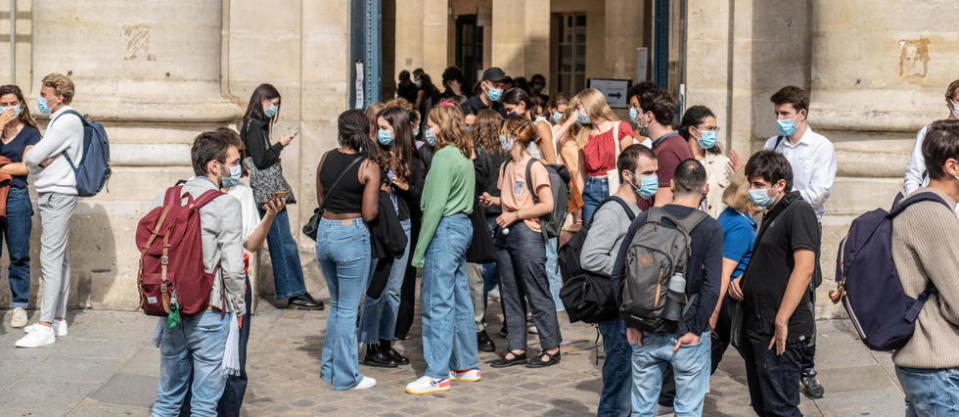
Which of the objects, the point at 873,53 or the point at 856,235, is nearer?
the point at 856,235

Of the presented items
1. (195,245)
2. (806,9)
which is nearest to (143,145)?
(195,245)

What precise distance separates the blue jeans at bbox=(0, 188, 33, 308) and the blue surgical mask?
2.64 m

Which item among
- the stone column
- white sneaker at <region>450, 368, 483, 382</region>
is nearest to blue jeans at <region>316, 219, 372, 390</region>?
white sneaker at <region>450, 368, 483, 382</region>

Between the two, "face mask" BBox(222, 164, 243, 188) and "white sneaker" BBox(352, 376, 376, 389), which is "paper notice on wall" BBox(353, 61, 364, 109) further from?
"face mask" BBox(222, 164, 243, 188)

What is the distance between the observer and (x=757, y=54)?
1163cm

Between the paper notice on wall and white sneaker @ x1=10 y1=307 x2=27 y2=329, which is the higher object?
the paper notice on wall

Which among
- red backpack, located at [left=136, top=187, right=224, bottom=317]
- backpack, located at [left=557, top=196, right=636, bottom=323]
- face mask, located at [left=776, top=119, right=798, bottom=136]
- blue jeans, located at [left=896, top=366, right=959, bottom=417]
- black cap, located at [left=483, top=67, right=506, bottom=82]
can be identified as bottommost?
blue jeans, located at [left=896, top=366, right=959, bottom=417]

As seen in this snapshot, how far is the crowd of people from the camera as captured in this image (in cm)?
600

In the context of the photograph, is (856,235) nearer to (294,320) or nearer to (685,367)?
(685,367)

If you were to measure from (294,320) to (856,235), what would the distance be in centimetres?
576

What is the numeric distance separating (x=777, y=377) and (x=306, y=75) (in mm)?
6243

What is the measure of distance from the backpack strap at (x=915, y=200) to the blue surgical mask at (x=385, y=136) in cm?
389

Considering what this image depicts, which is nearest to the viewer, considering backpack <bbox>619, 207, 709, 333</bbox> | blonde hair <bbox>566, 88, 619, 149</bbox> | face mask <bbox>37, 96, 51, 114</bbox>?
backpack <bbox>619, 207, 709, 333</bbox>

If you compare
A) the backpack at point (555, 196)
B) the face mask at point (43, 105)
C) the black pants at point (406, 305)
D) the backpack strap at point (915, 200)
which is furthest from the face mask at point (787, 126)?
the face mask at point (43, 105)
